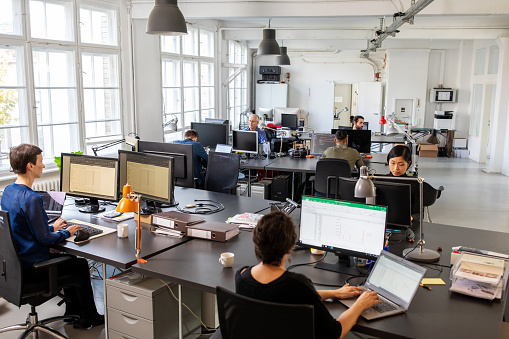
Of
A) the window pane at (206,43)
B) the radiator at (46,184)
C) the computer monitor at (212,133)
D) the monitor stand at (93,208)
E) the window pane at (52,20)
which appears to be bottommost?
the radiator at (46,184)

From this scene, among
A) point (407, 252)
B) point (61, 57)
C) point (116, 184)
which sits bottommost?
point (407, 252)

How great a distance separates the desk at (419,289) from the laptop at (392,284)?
47mm

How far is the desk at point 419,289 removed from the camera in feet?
6.62

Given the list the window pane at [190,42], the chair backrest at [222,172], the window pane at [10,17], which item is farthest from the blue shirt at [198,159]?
the window pane at [190,42]

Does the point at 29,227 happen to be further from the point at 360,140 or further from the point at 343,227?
the point at 360,140

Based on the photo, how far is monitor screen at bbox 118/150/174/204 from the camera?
11.6 ft

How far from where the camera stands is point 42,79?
5.40m

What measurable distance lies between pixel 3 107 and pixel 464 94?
455 inches

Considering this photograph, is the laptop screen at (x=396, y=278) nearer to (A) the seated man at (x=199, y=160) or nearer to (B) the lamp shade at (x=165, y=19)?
(B) the lamp shade at (x=165, y=19)

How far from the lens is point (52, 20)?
5.50 m

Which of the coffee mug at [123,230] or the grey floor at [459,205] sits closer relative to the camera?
the coffee mug at [123,230]

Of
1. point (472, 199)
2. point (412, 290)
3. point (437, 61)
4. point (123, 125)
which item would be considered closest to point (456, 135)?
point (437, 61)

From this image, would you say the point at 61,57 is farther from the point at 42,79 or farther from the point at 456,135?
the point at 456,135

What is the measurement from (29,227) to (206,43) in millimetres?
7743
